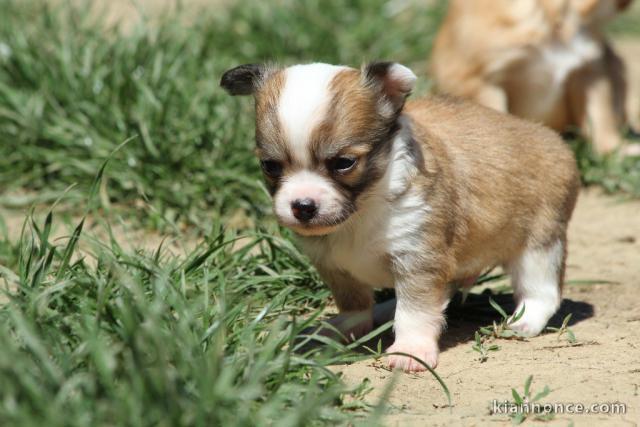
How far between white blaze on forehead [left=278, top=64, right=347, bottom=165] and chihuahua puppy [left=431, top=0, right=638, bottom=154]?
335cm

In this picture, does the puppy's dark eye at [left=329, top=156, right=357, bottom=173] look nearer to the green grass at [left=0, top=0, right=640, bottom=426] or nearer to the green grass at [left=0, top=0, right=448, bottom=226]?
the green grass at [left=0, top=0, right=640, bottom=426]

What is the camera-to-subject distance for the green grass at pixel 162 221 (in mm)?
3092

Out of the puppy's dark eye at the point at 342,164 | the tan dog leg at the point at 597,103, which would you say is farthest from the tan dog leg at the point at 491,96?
the puppy's dark eye at the point at 342,164

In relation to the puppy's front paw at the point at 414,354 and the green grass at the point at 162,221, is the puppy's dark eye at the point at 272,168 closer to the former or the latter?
the green grass at the point at 162,221

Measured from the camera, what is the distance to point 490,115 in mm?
4789

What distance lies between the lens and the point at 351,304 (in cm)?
462

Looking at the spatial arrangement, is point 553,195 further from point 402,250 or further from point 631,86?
point 631,86

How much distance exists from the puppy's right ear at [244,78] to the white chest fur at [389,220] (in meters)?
0.69

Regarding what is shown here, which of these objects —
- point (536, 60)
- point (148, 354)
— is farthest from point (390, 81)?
point (536, 60)

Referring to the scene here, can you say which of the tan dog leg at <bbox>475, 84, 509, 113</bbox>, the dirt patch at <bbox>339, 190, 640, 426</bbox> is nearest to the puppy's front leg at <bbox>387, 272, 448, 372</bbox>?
the dirt patch at <bbox>339, 190, 640, 426</bbox>

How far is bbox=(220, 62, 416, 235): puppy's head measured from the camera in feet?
12.6

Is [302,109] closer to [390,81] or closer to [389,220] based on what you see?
[390,81]

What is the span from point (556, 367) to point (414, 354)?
1.88ft

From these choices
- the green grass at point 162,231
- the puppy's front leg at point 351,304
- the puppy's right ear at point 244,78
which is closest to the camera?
the green grass at point 162,231
